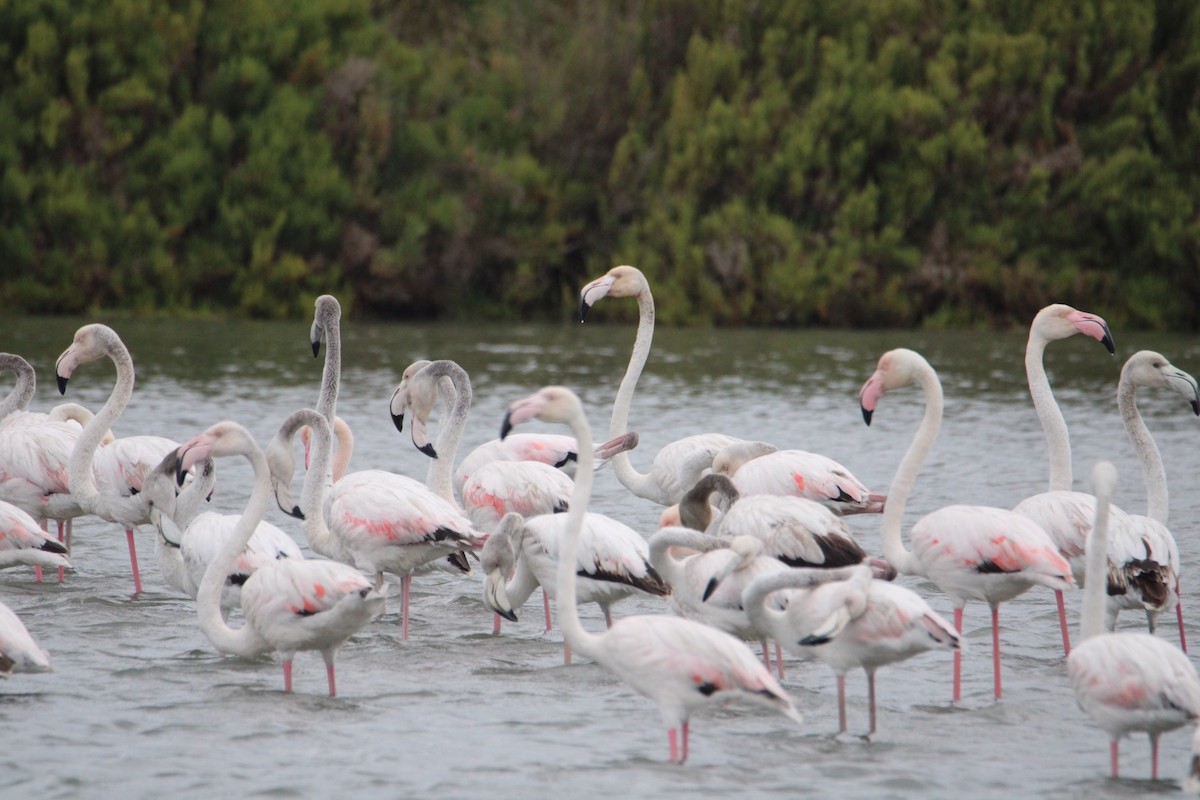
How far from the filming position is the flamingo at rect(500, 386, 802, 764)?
5.07m

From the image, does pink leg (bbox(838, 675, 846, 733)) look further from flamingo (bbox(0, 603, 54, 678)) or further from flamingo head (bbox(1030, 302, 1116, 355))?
flamingo (bbox(0, 603, 54, 678))

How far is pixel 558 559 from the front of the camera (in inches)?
258

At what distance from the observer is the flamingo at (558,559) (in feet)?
21.2

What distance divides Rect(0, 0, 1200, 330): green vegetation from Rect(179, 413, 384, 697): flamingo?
69.1 ft

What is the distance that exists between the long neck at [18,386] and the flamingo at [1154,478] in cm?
611

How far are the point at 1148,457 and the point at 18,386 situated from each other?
21.0 feet

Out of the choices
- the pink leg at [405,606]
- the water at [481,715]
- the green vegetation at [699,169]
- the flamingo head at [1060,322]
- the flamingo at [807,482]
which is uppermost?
the green vegetation at [699,169]

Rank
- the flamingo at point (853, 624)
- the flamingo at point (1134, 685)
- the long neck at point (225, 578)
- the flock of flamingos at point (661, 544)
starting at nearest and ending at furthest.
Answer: the flamingo at point (1134, 685), the flock of flamingos at point (661, 544), the flamingo at point (853, 624), the long neck at point (225, 578)

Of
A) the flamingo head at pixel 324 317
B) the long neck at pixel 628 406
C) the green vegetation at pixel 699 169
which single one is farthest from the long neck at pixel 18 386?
the green vegetation at pixel 699 169

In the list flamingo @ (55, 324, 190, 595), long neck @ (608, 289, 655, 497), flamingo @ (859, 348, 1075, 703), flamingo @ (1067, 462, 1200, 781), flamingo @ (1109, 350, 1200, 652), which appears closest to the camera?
flamingo @ (1067, 462, 1200, 781)

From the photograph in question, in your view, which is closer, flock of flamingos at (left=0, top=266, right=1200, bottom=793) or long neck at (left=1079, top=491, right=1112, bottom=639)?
flock of flamingos at (left=0, top=266, right=1200, bottom=793)

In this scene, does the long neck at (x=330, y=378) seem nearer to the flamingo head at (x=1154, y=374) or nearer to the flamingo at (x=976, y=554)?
the flamingo at (x=976, y=554)

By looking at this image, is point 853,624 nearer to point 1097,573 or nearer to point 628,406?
point 1097,573

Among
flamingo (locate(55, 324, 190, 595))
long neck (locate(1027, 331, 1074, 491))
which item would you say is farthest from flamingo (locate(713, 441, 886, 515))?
flamingo (locate(55, 324, 190, 595))
